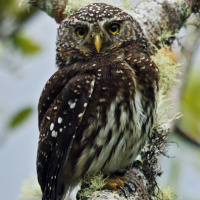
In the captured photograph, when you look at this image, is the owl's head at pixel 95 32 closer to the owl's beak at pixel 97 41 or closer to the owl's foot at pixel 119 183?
the owl's beak at pixel 97 41

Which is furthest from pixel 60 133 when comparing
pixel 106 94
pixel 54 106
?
pixel 106 94

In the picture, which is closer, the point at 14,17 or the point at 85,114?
the point at 85,114

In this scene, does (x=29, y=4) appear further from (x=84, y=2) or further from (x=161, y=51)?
(x=161, y=51)

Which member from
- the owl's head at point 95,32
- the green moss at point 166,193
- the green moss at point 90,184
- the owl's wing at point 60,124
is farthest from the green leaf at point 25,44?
the green moss at point 166,193

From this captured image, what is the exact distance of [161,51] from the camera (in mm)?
3939

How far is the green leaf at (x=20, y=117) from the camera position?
4223 mm

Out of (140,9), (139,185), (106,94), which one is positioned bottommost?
(139,185)

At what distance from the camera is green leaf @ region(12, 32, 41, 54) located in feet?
13.6

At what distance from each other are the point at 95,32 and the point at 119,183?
1.15 m

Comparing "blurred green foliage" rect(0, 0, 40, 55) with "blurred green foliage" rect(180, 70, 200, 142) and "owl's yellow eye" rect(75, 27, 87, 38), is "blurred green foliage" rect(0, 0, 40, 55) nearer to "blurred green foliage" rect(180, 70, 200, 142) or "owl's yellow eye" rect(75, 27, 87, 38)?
"owl's yellow eye" rect(75, 27, 87, 38)

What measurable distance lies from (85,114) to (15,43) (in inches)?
43.1

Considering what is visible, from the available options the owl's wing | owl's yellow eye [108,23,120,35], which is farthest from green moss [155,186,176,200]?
owl's yellow eye [108,23,120,35]

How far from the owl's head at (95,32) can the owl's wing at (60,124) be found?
11.6 inches

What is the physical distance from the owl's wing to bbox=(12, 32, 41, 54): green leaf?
27.8 inches
